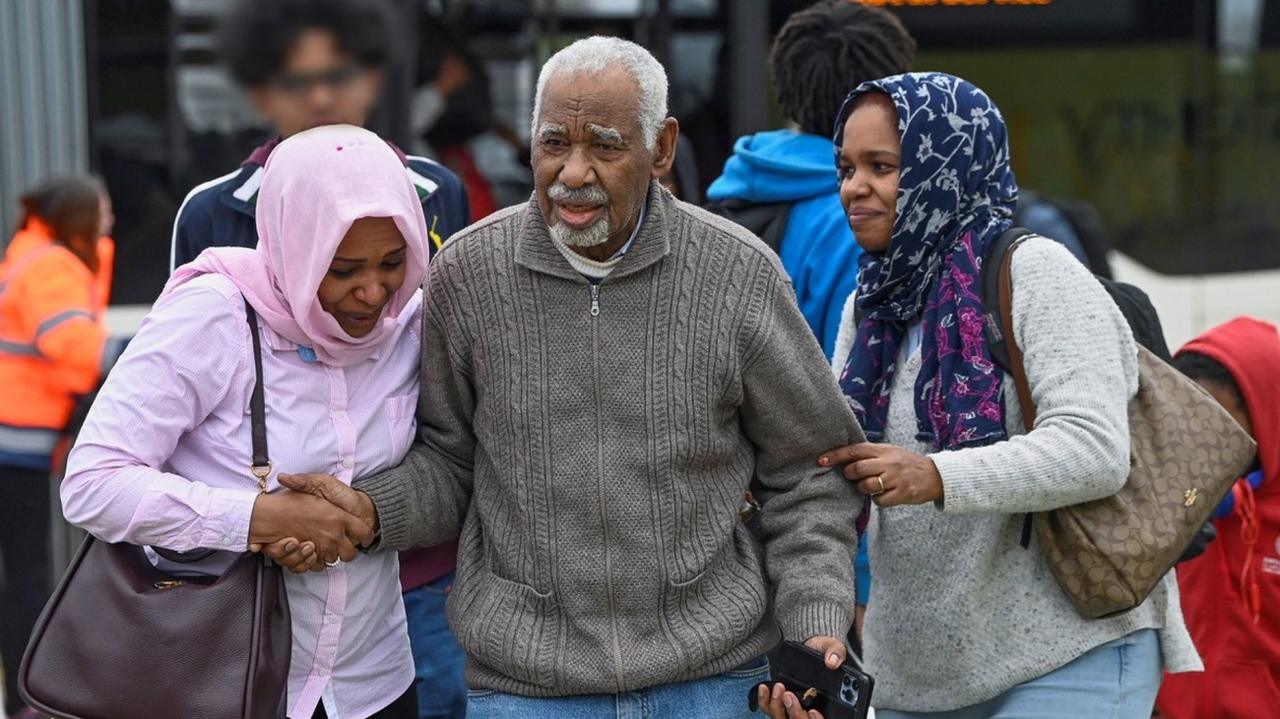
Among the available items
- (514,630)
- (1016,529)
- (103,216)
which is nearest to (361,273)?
(514,630)

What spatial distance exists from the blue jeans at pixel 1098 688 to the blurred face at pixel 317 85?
7.16 feet

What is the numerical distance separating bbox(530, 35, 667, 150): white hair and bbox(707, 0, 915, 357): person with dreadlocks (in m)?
1.05

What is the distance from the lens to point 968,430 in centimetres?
246

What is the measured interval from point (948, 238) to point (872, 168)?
179 millimetres

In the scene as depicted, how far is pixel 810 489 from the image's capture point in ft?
8.03

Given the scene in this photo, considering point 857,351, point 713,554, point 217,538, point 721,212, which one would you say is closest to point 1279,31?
point 721,212

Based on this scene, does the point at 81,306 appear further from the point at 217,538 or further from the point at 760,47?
the point at 217,538

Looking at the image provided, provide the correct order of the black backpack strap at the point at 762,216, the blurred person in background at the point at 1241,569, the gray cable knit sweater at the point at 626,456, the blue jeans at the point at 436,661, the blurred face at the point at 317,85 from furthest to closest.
Answer: the blurred face at the point at 317,85 < the black backpack strap at the point at 762,216 < the blurred person in background at the point at 1241,569 < the blue jeans at the point at 436,661 < the gray cable knit sweater at the point at 626,456

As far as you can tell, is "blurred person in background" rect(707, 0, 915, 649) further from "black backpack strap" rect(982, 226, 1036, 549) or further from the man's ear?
the man's ear

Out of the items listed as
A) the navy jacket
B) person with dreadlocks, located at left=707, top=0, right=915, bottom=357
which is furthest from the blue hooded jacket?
the navy jacket

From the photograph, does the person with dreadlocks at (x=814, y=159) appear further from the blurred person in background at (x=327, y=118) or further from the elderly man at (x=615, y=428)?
the elderly man at (x=615, y=428)

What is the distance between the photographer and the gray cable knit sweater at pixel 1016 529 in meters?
2.38

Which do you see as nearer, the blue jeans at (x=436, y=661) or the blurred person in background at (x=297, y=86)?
the blue jeans at (x=436, y=661)

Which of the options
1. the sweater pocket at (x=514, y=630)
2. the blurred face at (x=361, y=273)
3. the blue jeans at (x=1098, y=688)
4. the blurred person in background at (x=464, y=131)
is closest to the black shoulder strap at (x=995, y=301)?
the blue jeans at (x=1098, y=688)
